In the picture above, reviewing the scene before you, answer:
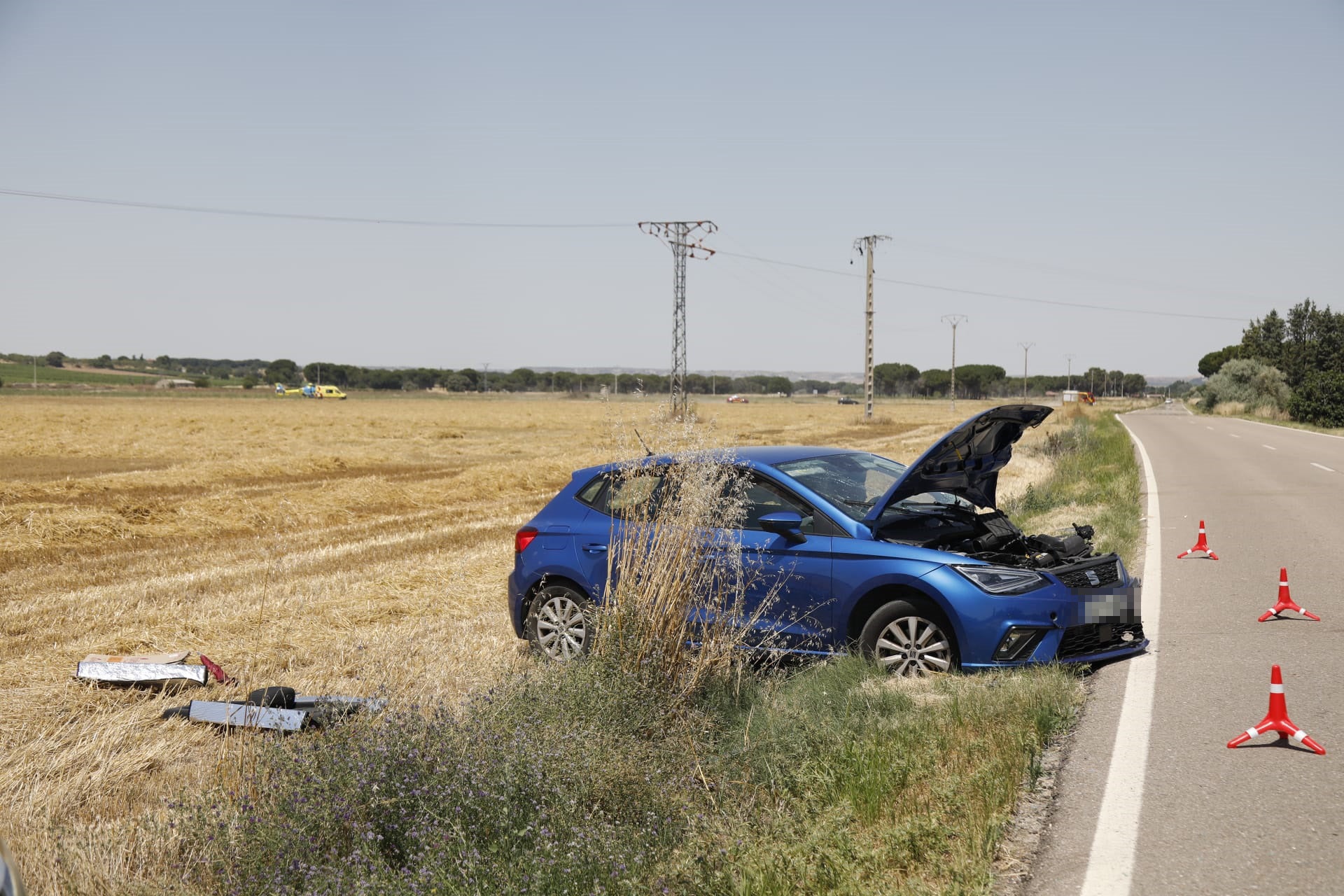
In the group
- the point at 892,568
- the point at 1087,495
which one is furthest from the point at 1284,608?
the point at 1087,495

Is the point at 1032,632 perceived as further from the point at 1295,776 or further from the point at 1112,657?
the point at 1295,776

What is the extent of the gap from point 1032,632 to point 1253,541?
308 inches

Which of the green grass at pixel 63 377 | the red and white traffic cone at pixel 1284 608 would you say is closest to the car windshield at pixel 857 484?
the red and white traffic cone at pixel 1284 608

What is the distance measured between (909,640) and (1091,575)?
4.52ft

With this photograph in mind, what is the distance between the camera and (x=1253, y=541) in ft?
43.0

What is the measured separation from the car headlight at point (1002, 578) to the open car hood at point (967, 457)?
72 centimetres

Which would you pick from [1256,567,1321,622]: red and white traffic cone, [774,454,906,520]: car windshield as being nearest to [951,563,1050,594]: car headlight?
[774,454,906,520]: car windshield

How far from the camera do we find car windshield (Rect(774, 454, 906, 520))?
774cm

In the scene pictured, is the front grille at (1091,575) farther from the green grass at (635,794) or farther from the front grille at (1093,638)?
the green grass at (635,794)

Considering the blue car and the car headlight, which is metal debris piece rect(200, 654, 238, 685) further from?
the car headlight

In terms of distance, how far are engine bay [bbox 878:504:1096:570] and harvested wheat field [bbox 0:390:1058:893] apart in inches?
56.2

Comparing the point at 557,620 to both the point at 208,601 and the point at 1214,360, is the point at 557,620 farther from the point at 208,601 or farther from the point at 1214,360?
the point at 1214,360

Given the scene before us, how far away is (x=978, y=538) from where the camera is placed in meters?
7.82

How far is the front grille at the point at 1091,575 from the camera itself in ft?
23.6
